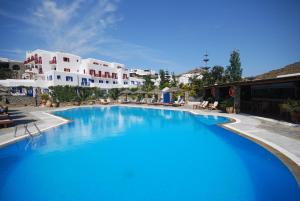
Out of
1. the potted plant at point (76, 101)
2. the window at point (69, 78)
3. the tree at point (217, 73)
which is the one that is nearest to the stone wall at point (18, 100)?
the potted plant at point (76, 101)

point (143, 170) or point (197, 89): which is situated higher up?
point (197, 89)

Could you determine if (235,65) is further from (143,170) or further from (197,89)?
(143,170)

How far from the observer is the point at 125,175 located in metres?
6.25

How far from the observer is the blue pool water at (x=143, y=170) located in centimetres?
509

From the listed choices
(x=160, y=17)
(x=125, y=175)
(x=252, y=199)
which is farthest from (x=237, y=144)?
(x=160, y=17)

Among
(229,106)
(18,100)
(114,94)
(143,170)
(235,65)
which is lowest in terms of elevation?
(143,170)

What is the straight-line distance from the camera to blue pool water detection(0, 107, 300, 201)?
509 cm

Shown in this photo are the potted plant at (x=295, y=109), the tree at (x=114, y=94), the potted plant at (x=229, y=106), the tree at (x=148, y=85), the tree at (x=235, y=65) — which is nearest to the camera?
the potted plant at (x=295, y=109)

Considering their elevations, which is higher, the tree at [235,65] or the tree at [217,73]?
the tree at [235,65]

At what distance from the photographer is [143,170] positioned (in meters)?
6.63

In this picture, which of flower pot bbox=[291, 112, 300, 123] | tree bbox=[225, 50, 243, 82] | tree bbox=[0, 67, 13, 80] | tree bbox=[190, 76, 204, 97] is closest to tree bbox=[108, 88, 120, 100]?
tree bbox=[190, 76, 204, 97]

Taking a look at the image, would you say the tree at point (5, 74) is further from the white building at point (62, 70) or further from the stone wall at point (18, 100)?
the stone wall at point (18, 100)

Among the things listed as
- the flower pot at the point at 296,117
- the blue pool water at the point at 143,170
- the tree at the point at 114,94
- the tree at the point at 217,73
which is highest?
the tree at the point at 217,73

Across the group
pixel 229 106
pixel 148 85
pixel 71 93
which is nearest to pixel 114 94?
pixel 71 93
